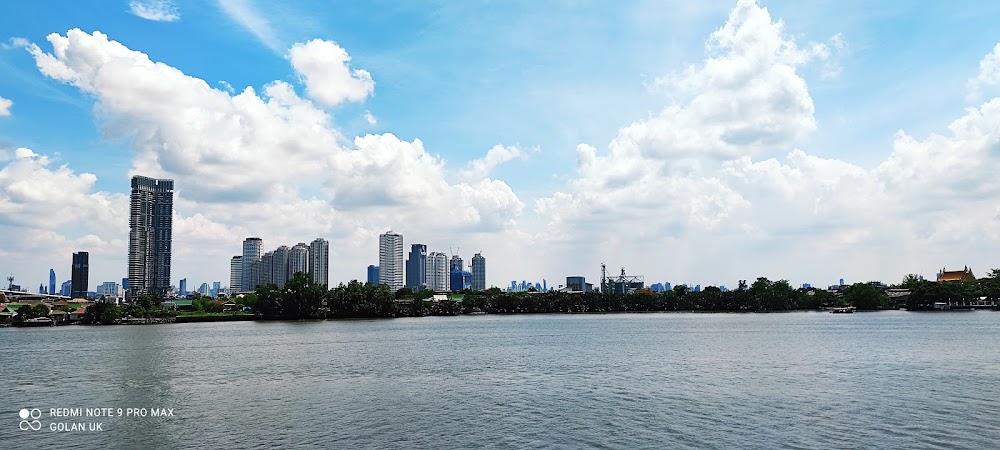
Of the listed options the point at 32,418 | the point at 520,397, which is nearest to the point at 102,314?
the point at 32,418

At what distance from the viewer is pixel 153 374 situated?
5856cm

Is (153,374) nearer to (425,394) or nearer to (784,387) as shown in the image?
(425,394)

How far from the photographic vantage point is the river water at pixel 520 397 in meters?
32.9

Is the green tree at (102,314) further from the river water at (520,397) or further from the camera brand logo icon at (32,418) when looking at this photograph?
the camera brand logo icon at (32,418)

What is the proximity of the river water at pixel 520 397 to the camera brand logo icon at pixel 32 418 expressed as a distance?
24 cm

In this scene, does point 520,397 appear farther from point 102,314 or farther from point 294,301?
point 102,314

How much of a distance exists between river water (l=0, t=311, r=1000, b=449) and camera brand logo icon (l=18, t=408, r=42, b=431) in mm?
240

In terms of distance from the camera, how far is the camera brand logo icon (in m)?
36.2

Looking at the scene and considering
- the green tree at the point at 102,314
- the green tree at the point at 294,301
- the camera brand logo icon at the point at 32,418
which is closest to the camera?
the camera brand logo icon at the point at 32,418

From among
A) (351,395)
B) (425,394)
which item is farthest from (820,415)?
(351,395)

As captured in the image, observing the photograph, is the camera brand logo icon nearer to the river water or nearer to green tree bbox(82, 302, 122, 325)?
the river water

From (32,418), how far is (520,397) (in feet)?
93.3

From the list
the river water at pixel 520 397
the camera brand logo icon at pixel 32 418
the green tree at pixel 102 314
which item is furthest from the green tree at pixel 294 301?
the camera brand logo icon at pixel 32 418

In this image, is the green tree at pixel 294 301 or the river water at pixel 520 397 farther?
the green tree at pixel 294 301
